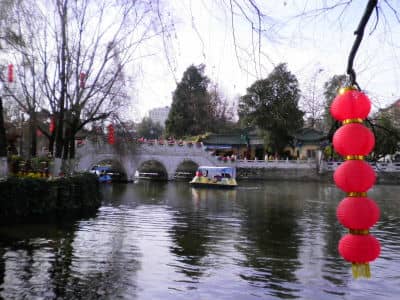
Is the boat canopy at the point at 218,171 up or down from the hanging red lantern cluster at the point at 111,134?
down

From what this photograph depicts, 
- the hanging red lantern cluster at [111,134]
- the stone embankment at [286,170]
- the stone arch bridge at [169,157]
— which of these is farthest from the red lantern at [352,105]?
the stone embankment at [286,170]

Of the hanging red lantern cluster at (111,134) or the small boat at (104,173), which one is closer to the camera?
the hanging red lantern cluster at (111,134)

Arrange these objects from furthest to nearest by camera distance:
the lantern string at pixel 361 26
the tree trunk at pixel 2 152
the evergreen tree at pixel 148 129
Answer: the evergreen tree at pixel 148 129 → the tree trunk at pixel 2 152 → the lantern string at pixel 361 26

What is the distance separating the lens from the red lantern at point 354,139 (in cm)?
386

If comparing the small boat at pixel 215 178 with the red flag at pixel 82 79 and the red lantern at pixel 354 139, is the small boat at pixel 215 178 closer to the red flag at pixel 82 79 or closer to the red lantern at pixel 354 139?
the red flag at pixel 82 79

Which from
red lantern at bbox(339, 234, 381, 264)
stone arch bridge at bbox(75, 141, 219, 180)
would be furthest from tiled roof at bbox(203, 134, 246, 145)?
red lantern at bbox(339, 234, 381, 264)

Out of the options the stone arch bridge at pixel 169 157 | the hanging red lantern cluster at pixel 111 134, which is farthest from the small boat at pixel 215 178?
the hanging red lantern cluster at pixel 111 134

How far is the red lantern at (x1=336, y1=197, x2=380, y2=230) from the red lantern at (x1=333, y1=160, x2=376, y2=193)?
0.11 meters

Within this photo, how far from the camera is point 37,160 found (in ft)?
63.3

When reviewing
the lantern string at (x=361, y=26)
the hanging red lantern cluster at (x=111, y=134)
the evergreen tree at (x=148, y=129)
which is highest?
the evergreen tree at (x=148, y=129)

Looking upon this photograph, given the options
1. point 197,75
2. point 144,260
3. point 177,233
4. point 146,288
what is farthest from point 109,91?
point 197,75

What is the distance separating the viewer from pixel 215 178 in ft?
115

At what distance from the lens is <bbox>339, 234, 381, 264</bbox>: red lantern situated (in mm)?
3807

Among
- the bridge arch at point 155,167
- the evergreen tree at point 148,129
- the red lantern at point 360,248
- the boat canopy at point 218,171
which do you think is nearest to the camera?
the red lantern at point 360,248
